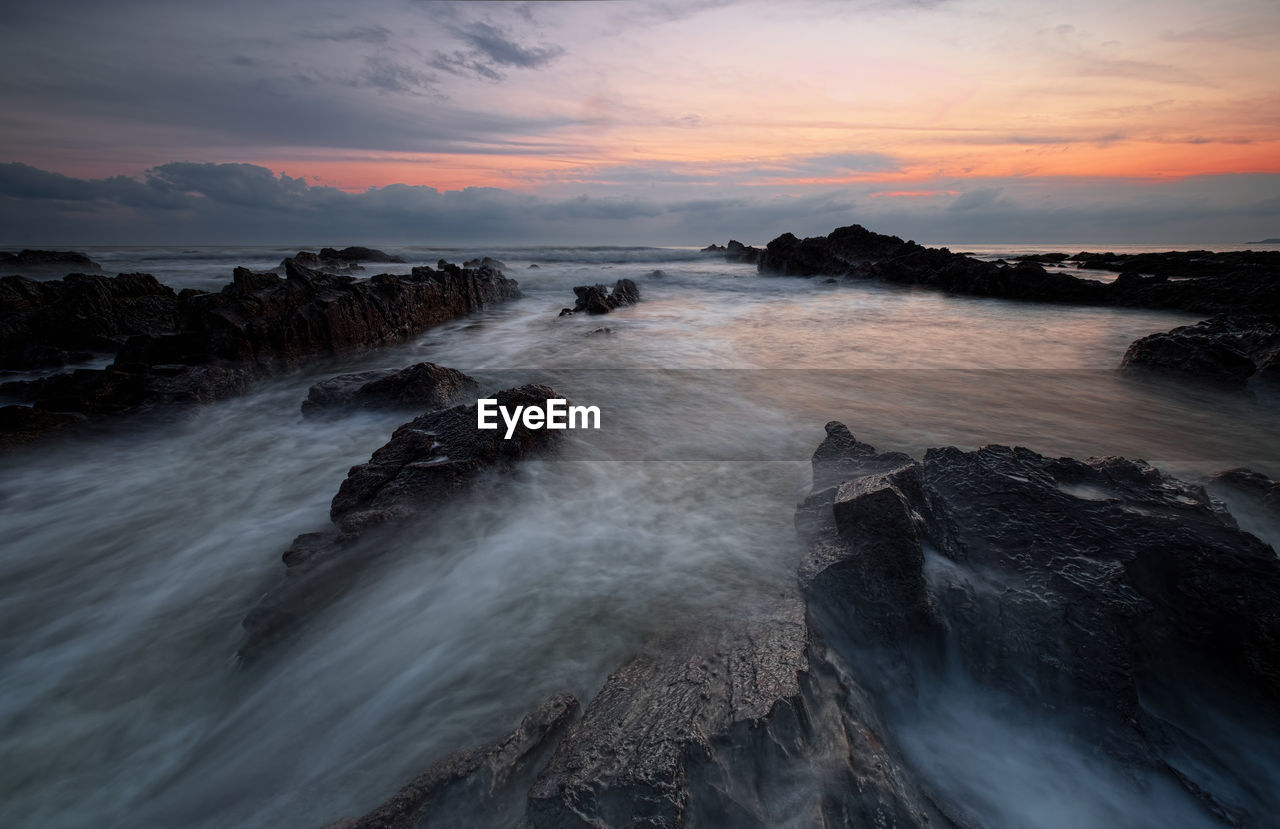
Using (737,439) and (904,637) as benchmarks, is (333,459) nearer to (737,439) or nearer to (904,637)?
(737,439)

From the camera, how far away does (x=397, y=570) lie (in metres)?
3.71

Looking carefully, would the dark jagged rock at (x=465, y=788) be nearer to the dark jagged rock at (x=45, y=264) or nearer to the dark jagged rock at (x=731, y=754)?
the dark jagged rock at (x=731, y=754)

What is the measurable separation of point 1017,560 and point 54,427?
9055 millimetres

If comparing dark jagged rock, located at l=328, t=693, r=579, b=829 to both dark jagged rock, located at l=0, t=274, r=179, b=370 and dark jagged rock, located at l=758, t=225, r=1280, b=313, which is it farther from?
dark jagged rock, located at l=758, t=225, r=1280, b=313

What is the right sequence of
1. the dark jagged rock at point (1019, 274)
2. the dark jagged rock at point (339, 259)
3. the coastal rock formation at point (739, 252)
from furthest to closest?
the coastal rock formation at point (739, 252), the dark jagged rock at point (339, 259), the dark jagged rock at point (1019, 274)

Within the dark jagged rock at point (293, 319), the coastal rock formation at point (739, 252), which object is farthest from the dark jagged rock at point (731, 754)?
the coastal rock formation at point (739, 252)

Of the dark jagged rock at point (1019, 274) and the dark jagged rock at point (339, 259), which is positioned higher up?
the dark jagged rock at point (1019, 274)

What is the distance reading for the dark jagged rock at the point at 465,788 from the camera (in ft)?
5.98

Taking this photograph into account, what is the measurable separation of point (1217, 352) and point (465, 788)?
10.6 m

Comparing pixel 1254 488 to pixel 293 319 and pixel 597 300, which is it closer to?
pixel 293 319

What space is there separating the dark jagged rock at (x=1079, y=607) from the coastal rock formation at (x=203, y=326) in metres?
8.22

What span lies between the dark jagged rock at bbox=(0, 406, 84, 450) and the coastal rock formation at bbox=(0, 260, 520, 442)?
40 cm

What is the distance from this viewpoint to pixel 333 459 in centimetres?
558

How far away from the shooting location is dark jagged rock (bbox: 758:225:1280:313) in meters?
15.3
